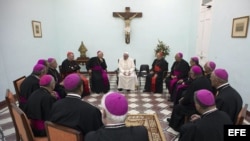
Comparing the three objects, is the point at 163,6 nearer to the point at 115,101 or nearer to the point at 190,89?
the point at 190,89

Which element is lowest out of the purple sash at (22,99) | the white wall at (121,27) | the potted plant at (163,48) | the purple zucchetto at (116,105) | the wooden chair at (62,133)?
the purple sash at (22,99)

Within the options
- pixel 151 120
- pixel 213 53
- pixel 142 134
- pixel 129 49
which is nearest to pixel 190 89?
pixel 151 120

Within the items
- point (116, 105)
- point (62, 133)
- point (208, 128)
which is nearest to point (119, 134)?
point (116, 105)

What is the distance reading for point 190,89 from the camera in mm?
3059

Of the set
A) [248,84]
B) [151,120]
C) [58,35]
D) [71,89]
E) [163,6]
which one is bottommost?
[151,120]

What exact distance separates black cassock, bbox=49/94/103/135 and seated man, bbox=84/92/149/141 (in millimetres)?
451

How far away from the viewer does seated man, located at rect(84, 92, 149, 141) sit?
126cm

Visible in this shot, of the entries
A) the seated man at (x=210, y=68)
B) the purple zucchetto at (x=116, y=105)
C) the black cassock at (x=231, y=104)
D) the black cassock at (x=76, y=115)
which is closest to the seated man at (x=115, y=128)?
the purple zucchetto at (x=116, y=105)

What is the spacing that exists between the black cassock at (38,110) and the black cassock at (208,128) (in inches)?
66.1

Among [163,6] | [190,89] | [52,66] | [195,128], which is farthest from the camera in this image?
[163,6]

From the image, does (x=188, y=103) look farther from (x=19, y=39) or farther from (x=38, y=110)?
(x=19, y=39)

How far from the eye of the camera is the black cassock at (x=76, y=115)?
5.66ft

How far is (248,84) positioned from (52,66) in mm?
4231

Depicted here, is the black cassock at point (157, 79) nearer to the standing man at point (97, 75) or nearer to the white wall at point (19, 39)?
the standing man at point (97, 75)
